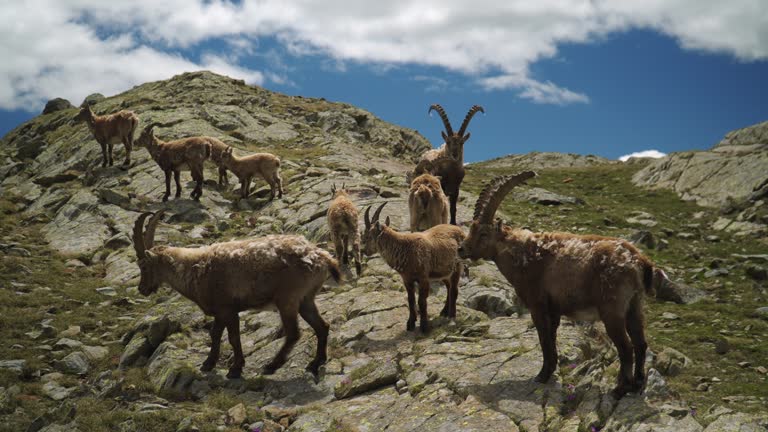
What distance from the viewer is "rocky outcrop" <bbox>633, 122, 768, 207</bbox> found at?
3278 cm

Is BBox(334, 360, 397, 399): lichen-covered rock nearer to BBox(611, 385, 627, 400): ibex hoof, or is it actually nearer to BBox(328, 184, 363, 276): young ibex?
BBox(611, 385, 627, 400): ibex hoof

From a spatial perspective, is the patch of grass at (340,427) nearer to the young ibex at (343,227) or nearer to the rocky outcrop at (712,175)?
the young ibex at (343,227)

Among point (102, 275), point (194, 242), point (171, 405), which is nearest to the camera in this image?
point (171, 405)

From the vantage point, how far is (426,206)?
1727cm

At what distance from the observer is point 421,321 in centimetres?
1212

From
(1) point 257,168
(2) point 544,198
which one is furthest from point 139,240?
(2) point 544,198

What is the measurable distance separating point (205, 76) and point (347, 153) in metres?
32.4

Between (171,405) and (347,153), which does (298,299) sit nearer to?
(171,405)

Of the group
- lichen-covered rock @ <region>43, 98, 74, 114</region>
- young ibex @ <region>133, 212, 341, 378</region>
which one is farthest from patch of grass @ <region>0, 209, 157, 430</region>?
lichen-covered rock @ <region>43, 98, 74, 114</region>

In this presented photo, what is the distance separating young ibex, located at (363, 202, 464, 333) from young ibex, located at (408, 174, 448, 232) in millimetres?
4087

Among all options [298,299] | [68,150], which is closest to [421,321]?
[298,299]

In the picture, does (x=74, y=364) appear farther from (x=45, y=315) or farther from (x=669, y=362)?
(x=669, y=362)

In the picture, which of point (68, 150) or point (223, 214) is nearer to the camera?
point (223, 214)

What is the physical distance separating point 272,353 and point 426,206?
732 cm
